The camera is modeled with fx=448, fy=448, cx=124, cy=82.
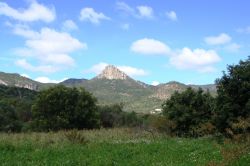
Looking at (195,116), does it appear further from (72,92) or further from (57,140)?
(72,92)

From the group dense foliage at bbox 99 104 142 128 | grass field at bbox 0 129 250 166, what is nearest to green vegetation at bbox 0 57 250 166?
grass field at bbox 0 129 250 166

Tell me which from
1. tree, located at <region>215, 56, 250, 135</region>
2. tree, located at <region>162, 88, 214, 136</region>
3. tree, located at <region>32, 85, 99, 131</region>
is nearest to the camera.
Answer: tree, located at <region>215, 56, 250, 135</region>

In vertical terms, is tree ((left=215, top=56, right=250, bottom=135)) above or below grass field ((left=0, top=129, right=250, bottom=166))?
above

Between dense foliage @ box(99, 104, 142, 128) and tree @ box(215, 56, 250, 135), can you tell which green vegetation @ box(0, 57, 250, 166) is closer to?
tree @ box(215, 56, 250, 135)

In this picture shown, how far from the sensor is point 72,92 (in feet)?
203

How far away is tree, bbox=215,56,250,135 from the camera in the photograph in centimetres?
2825

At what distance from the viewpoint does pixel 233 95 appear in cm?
2888

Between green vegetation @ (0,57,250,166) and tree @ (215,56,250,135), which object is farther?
tree @ (215,56,250,135)

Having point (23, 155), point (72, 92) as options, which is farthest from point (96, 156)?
point (72, 92)

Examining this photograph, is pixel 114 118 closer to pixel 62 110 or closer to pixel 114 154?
pixel 62 110

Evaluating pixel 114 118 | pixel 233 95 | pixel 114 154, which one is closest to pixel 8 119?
pixel 114 118

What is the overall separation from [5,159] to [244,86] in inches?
623

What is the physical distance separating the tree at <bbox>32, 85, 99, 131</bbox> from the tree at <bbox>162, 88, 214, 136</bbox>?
21264 millimetres

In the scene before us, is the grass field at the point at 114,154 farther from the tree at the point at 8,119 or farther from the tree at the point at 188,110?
the tree at the point at 8,119
